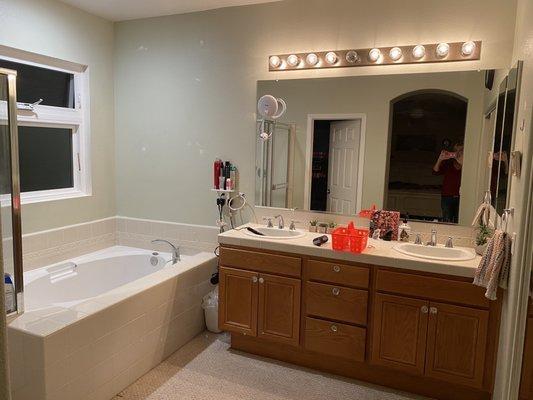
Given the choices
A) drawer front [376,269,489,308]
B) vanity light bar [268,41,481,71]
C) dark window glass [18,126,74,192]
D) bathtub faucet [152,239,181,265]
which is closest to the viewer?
drawer front [376,269,489,308]

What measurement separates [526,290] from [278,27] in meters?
2.45

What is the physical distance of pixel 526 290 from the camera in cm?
162

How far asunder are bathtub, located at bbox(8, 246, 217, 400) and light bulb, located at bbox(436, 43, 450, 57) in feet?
7.42

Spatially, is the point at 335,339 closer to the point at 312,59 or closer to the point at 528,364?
the point at 528,364

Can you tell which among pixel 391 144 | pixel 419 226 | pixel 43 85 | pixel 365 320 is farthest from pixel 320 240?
pixel 43 85

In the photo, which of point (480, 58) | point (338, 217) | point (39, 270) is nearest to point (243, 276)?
point (338, 217)

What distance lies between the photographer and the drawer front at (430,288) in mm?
2268

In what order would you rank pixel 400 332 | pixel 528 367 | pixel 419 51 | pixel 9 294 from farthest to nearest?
pixel 419 51 < pixel 400 332 < pixel 9 294 < pixel 528 367

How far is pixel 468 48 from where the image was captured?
8.50ft

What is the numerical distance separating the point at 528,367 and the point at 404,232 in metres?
1.32

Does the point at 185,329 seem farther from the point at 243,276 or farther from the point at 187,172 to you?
the point at 187,172

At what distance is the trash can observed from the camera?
3.21 m

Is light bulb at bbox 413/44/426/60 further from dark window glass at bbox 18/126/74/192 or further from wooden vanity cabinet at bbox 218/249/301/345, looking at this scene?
dark window glass at bbox 18/126/74/192

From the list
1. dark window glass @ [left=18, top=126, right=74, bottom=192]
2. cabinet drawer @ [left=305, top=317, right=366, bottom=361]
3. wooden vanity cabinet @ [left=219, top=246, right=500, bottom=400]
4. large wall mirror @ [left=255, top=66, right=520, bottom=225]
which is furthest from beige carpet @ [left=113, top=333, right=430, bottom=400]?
dark window glass @ [left=18, top=126, right=74, bottom=192]
